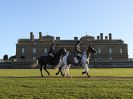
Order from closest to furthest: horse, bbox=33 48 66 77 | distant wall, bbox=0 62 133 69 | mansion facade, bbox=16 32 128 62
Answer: horse, bbox=33 48 66 77
distant wall, bbox=0 62 133 69
mansion facade, bbox=16 32 128 62

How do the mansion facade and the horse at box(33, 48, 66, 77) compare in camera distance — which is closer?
the horse at box(33, 48, 66, 77)

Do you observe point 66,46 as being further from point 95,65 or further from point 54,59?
point 54,59

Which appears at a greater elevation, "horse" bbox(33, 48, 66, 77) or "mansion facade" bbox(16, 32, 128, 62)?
"mansion facade" bbox(16, 32, 128, 62)

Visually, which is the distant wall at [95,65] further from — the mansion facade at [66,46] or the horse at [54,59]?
the horse at [54,59]

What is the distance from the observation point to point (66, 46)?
93438 millimetres

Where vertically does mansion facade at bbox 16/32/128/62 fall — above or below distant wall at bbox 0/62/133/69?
above

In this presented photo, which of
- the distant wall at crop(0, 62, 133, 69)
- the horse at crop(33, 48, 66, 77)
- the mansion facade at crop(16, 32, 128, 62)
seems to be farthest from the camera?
the mansion facade at crop(16, 32, 128, 62)

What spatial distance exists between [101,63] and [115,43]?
32028 millimetres

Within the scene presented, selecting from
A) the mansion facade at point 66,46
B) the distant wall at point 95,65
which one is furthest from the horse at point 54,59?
the mansion facade at point 66,46

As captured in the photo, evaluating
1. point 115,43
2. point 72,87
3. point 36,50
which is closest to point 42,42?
point 36,50

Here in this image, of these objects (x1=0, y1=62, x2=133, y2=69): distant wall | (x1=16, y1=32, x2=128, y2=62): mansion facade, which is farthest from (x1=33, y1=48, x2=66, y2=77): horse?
(x1=16, y1=32, x2=128, y2=62): mansion facade

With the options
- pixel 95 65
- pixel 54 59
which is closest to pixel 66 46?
pixel 95 65

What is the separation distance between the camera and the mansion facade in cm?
9481

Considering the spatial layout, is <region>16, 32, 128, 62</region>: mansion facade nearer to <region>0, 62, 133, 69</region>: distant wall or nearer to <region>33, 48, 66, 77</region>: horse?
<region>0, 62, 133, 69</region>: distant wall
